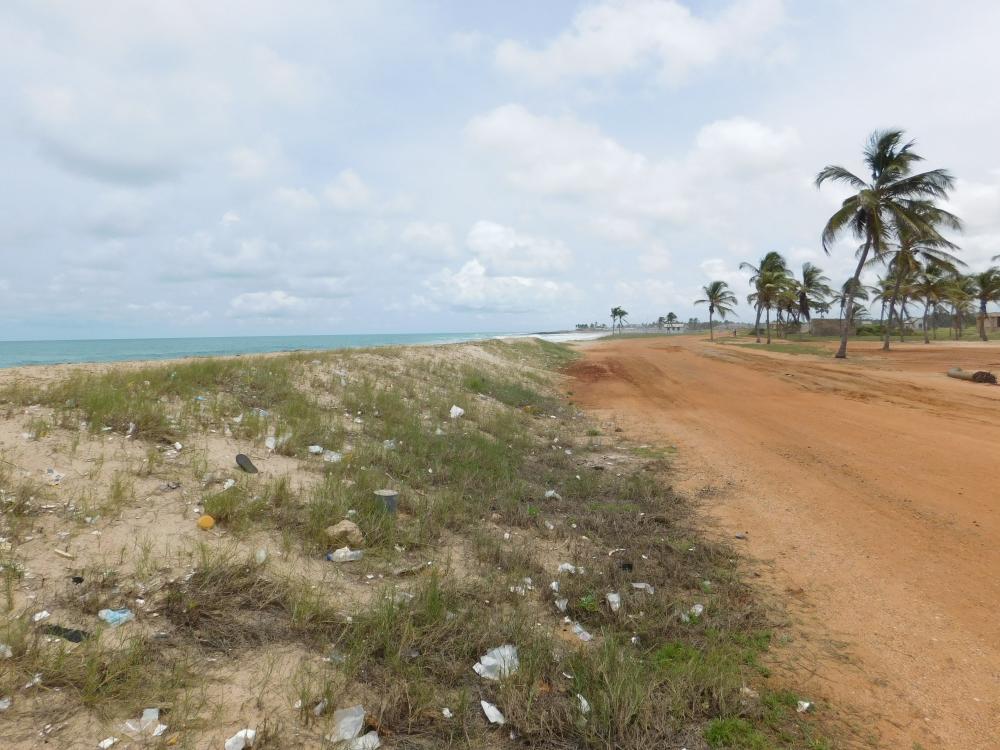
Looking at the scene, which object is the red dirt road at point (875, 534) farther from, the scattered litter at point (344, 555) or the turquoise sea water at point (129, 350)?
the turquoise sea water at point (129, 350)

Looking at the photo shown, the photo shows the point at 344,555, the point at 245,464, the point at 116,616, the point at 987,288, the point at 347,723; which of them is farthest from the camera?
the point at 987,288

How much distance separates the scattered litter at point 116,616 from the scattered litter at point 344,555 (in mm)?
1257

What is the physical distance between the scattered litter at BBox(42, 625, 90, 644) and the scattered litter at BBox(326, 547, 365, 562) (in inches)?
58.0

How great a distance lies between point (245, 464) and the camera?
5000 mm

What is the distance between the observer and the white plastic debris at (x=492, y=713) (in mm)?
2445

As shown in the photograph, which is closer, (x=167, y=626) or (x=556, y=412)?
(x=167, y=626)

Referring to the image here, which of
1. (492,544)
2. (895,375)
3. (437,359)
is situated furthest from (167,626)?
(895,375)

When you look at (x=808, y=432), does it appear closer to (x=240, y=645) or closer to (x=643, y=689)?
(x=643, y=689)

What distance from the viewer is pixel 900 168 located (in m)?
23.8

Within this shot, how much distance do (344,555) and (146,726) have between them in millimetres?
1686

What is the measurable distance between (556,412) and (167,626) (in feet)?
30.4

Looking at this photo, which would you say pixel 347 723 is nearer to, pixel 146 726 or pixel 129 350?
pixel 146 726

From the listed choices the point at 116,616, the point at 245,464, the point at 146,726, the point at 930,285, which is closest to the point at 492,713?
the point at 146,726

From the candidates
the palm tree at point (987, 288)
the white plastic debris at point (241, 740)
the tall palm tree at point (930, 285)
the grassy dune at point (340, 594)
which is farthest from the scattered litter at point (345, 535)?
the palm tree at point (987, 288)
